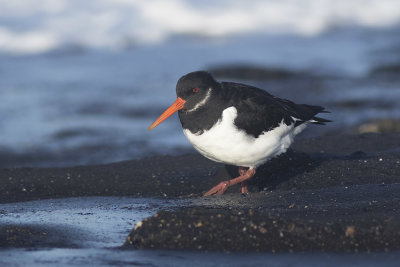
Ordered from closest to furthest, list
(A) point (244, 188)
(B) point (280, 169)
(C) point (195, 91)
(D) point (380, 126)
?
1. (C) point (195, 91)
2. (A) point (244, 188)
3. (B) point (280, 169)
4. (D) point (380, 126)

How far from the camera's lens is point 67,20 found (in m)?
20.1

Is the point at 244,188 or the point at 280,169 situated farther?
the point at 280,169

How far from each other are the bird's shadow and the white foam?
12852 mm

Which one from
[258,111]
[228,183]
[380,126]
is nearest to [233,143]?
[258,111]

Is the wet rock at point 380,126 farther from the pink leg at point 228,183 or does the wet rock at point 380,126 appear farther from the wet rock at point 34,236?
the wet rock at point 34,236

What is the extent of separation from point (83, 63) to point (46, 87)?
11.1ft

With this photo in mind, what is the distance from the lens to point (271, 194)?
5.01 meters

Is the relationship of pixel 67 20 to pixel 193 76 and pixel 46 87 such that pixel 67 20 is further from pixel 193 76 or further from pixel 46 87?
pixel 193 76

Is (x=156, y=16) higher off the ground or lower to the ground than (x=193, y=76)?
higher

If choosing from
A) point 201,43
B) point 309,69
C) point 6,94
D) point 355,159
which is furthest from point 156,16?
point 355,159

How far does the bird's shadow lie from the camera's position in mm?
5621

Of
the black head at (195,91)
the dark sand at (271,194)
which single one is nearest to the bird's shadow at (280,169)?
the dark sand at (271,194)

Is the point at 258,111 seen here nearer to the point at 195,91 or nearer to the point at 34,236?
the point at 195,91

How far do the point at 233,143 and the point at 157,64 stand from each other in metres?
11.0
